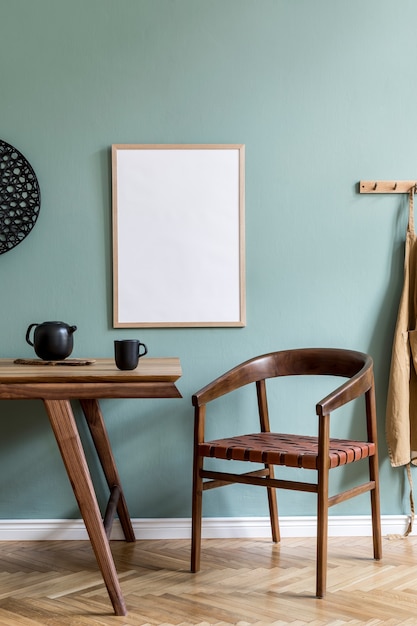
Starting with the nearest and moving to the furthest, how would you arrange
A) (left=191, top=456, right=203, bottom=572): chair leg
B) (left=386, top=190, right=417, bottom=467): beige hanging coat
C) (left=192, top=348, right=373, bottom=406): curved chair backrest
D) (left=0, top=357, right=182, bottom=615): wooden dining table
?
1. (left=0, top=357, right=182, bottom=615): wooden dining table
2. (left=191, top=456, right=203, bottom=572): chair leg
3. (left=192, top=348, right=373, bottom=406): curved chair backrest
4. (left=386, top=190, right=417, bottom=467): beige hanging coat

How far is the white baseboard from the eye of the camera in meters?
2.81

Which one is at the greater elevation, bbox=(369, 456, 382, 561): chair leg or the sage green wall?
the sage green wall

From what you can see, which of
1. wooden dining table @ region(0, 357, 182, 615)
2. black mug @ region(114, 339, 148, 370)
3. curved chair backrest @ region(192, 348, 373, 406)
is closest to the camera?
wooden dining table @ region(0, 357, 182, 615)

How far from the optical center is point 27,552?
268 centimetres

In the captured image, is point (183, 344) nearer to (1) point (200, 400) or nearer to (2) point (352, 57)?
(1) point (200, 400)

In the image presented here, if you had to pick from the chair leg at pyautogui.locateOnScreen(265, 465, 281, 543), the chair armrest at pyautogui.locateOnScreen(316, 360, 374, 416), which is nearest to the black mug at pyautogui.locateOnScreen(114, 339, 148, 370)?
the chair armrest at pyautogui.locateOnScreen(316, 360, 374, 416)

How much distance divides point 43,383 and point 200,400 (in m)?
0.58

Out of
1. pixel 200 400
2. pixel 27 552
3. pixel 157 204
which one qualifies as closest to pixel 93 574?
pixel 27 552

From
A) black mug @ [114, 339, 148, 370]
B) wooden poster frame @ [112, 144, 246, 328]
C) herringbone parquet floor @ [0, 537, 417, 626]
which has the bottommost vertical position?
herringbone parquet floor @ [0, 537, 417, 626]

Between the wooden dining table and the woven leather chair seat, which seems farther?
the woven leather chair seat

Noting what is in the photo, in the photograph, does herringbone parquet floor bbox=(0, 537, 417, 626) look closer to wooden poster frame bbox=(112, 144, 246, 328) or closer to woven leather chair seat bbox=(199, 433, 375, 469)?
woven leather chair seat bbox=(199, 433, 375, 469)

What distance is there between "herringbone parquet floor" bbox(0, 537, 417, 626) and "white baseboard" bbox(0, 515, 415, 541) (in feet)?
0.13

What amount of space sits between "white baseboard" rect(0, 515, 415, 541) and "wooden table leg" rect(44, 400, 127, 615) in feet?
2.24

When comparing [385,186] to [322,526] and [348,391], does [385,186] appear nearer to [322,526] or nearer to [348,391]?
[348,391]
